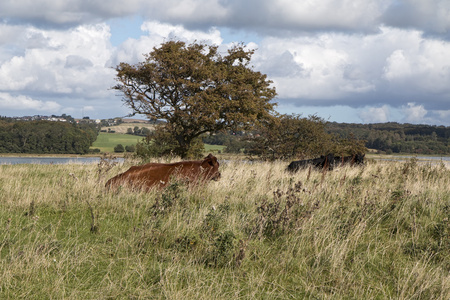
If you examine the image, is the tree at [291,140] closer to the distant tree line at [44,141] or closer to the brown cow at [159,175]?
the brown cow at [159,175]

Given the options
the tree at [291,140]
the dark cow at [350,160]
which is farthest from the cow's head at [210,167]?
the tree at [291,140]

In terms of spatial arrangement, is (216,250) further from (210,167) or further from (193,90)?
(193,90)

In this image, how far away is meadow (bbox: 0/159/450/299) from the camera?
4.41m

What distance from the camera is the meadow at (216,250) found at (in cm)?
441

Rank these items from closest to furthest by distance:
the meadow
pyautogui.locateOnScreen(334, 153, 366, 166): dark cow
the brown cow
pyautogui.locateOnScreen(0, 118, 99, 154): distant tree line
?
the meadow → the brown cow → pyautogui.locateOnScreen(334, 153, 366, 166): dark cow → pyautogui.locateOnScreen(0, 118, 99, 154): distant tree line

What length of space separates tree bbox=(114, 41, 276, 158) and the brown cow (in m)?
17.2

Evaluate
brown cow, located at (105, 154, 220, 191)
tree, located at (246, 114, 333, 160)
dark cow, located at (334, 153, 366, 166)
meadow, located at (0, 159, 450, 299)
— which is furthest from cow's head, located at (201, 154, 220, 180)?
tree, located at (246, 114, 333, 160)

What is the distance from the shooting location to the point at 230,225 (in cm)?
614

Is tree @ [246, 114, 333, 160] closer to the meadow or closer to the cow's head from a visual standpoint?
the cow's head

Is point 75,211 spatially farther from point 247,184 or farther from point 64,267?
point 247,184

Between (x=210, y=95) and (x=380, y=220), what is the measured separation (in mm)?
21144

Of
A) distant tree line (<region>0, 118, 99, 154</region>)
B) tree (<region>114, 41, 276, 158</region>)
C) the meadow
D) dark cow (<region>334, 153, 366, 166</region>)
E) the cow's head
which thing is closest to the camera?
the meadow

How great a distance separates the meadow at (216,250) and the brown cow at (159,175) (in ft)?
2.75

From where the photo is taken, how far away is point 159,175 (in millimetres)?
9328
